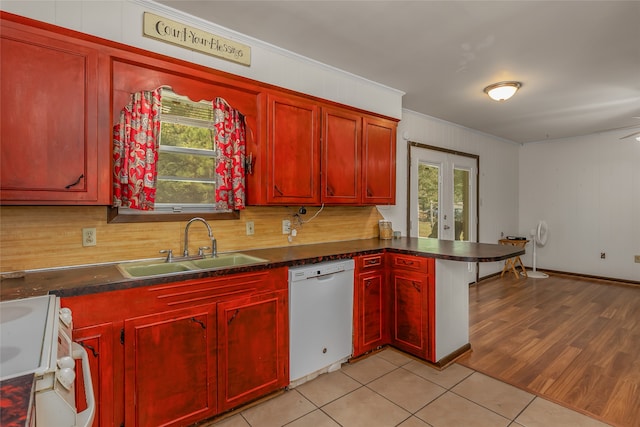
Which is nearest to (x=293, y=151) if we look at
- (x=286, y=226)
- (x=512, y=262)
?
(x=286, y=226)

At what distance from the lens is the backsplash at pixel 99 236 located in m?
1.83

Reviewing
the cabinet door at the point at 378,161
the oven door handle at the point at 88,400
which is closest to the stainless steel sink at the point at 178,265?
the oven door handle at the point at 88,400

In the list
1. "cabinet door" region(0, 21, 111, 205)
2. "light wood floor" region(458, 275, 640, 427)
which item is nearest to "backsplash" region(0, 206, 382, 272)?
"cabinet door" region(0, 21, 111, 205)

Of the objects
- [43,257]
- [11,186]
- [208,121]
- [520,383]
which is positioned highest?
[208,121]

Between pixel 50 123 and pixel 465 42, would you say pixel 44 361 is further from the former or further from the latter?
pixel 465 42

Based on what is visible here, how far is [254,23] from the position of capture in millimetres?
2355

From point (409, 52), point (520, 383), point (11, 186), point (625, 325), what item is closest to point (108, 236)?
point (11, 186)

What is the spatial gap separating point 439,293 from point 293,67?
7.47ft

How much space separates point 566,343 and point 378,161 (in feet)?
8.29

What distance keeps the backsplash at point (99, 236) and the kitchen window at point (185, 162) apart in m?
0.13

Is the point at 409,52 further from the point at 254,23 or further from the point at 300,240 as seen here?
the point at 300,240

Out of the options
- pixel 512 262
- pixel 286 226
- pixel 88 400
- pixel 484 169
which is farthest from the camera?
pixel 512 262

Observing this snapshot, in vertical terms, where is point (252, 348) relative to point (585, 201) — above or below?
below

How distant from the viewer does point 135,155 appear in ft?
6.93
